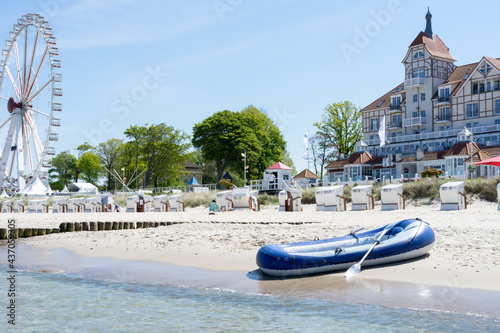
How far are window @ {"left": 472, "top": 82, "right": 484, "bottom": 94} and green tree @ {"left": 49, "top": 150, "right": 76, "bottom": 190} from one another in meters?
79.3

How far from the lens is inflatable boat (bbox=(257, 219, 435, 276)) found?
952 centimetres

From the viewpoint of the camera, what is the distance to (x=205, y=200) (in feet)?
126

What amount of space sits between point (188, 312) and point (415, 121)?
51.7 m

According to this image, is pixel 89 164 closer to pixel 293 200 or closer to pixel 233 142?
pixel 233 142

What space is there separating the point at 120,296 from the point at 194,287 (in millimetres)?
1366

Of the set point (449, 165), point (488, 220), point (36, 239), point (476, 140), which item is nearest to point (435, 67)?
point (476, 140)

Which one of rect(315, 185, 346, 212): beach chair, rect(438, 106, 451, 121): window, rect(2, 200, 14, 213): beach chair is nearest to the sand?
rect(315, 185, 346, 212): beach chair

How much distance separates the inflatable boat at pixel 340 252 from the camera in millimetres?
9516

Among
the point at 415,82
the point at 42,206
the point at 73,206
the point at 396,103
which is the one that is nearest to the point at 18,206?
the point at 42,206

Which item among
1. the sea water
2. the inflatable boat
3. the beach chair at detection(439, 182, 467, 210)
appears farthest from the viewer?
the beach chair at detection(439, 182, 467, 210)

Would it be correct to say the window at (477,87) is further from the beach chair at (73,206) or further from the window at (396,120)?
the beach chair at (73,206)

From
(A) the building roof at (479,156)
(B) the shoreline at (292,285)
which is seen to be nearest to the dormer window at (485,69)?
(A) the building roof at (479,156)

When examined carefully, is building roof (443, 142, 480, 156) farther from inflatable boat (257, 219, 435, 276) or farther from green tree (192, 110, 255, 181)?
inflatable boat (257, 219, 435, 276)

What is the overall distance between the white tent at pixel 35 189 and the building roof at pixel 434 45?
144ft
